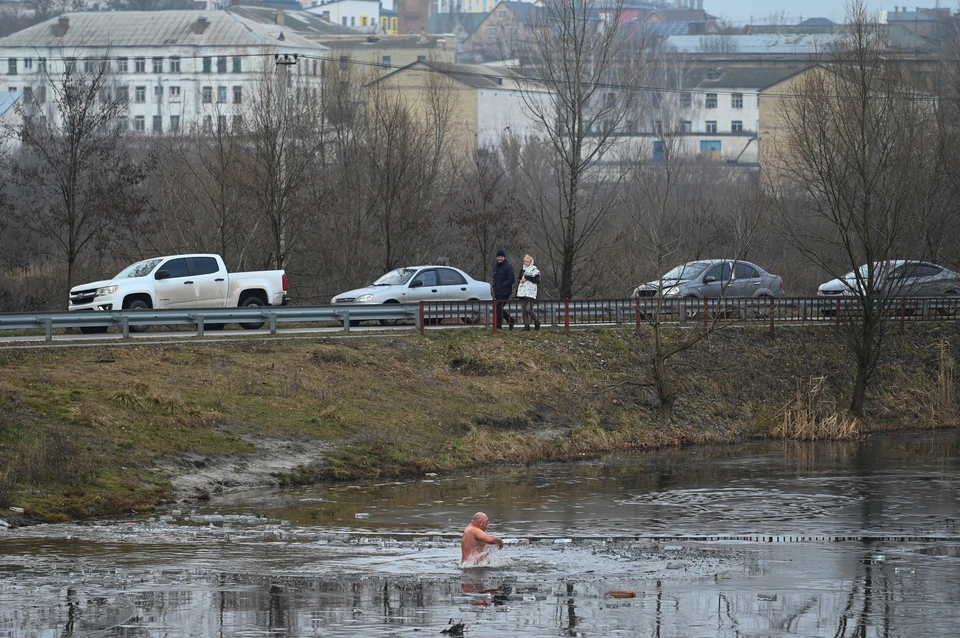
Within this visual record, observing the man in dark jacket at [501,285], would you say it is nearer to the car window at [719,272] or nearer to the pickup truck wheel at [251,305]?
the pickup truck wheel at [251,305]

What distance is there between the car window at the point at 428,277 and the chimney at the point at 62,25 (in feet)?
334

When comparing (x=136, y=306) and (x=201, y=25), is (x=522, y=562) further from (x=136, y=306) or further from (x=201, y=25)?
(x=201, y=25)

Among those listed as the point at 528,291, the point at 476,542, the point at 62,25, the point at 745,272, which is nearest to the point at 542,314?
the point at 528,291

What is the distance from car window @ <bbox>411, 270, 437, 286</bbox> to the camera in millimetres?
34781

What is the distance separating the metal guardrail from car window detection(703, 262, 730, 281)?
169 cm

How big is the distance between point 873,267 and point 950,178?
27.1 ft

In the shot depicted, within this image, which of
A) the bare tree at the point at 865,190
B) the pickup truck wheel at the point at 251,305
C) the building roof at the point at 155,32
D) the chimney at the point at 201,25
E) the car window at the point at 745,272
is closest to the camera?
the bare tree at the point at 865,190

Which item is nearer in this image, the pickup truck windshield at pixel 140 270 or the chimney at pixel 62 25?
the pickup truck windshield at pixel 140 270

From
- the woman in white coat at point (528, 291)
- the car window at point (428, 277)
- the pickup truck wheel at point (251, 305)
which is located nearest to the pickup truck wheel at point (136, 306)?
the pickup truck wheel at point (251, 305)

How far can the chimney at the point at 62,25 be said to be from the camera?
127 metres

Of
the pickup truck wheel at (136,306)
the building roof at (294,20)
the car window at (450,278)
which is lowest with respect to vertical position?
the pickup truck wheel at (136,306)

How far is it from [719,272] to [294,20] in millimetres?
132168

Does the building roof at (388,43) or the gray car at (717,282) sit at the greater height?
the building roof at (388,43)

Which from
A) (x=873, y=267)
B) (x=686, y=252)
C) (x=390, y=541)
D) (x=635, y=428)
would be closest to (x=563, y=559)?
(x=390, y=541)
